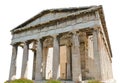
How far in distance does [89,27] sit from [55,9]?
5878 millimetres

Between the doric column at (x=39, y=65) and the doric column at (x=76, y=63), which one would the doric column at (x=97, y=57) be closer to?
the doric column at (x=76, y=63)

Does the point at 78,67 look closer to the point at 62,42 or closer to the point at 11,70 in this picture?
the point at 62,42

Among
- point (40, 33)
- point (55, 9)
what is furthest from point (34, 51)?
point (55, 9)

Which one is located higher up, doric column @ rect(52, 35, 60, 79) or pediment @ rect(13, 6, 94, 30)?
pediment @ rect(13, 6, 94, 30)

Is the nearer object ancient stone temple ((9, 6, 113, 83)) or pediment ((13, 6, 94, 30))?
ancient stone temple ((9, 6, 113, 83))

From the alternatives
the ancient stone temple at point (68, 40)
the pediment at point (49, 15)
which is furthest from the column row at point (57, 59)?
the pediment at point (49, 15)

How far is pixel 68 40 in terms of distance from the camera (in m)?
24.1

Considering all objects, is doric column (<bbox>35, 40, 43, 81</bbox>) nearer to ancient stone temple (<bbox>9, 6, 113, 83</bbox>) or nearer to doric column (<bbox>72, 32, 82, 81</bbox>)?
ancient stone temple (<bbox>9, 6, 113, 83</bbox>)

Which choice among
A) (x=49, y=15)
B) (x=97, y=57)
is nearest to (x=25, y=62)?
(x=49, y=15)

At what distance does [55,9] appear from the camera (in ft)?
69.9

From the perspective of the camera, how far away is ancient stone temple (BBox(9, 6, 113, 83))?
686 inches

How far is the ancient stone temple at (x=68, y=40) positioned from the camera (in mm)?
17422

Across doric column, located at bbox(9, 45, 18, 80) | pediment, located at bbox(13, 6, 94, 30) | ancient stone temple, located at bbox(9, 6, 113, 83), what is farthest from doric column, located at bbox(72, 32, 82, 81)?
doric column, located at bbox(9, 45, 18, 80)

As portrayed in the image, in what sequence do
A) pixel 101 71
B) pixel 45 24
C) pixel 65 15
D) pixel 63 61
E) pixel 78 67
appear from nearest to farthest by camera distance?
pixel 101 71, pixel 78 67, pixel 65 15, pixel 45 24, pixel 63 61
